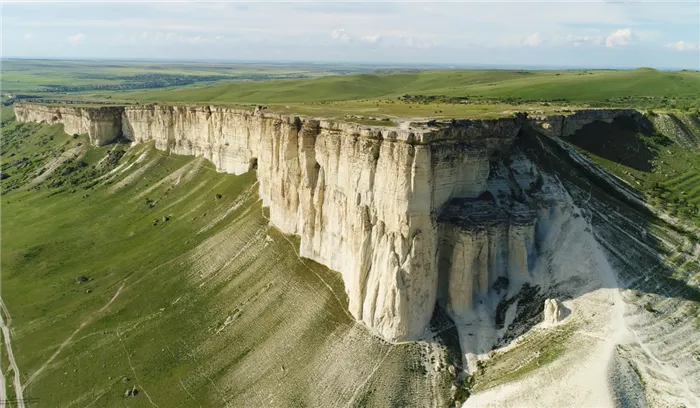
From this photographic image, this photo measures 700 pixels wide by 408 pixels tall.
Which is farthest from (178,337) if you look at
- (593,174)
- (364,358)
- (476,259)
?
(593,174)

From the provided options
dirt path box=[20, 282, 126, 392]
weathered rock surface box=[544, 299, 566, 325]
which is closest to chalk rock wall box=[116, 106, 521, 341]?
weathered rock surface box=[544, 299, 566, 325]

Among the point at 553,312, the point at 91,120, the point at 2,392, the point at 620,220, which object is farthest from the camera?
the point at 91,120

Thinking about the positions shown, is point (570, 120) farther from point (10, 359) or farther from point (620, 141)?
point (10, 359)

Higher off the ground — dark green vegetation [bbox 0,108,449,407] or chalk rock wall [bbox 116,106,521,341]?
chalk rock wall [bbox 116,106,521,341]

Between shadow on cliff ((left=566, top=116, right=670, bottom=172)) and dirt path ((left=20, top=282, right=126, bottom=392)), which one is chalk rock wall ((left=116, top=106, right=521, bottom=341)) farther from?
dirt path ((left=20, top=282, right=126, bottom=392))

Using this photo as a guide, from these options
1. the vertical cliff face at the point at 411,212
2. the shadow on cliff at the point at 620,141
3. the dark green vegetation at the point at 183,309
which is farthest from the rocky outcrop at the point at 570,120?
the dark green vegetation at the point at 183,309

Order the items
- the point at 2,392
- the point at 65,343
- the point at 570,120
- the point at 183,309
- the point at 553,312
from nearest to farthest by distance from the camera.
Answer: the point at 553,312
the point at 2,392
the point at 65,343
the point at 183,309
the point at 570,120

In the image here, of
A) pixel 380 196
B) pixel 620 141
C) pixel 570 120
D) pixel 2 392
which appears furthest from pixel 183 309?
pixel 620 141
